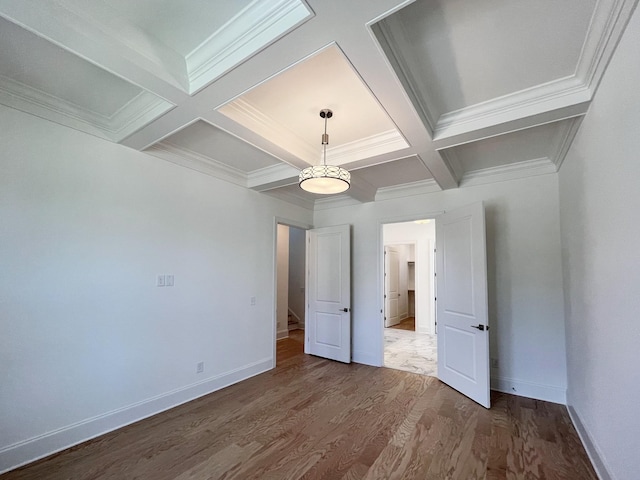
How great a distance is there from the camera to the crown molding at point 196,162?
126 inches

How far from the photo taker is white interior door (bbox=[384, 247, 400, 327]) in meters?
8.17

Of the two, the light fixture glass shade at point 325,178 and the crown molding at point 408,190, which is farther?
the crown molding at point 408,190

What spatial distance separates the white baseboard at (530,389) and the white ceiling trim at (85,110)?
15.2 feet

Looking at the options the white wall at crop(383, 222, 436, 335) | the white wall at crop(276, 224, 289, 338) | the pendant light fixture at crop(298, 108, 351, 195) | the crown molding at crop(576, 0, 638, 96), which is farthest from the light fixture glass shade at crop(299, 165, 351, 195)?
the white wall at crop(383, 222, 436, 335)

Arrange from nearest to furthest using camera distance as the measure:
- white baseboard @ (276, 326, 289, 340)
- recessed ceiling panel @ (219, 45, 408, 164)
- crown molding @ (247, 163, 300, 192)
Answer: recessed ceiling panel @ (219, 45, 408, 164) < crown molding @ (247, 163, 300, 192) < white baseboard @ (276, 326, 289, 340)

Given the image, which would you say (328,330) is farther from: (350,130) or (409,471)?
(350,130)

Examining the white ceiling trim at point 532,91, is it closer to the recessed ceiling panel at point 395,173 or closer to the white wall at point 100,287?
the recessed ceiling panel at point 395,173

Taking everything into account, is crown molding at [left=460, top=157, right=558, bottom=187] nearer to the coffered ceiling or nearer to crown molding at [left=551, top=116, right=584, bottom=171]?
crown molding at [left=551, top=116, right=584, bottom=171]

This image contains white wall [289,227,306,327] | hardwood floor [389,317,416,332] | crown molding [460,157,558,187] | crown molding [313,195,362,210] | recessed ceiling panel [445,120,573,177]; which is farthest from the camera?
hardwood floor [389,317,416,332]

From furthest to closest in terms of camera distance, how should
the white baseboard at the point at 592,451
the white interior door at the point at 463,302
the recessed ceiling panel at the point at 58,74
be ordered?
the white interior door at the point at 463,302 < the white baseboard at the point at 592,451 < the recessed ceiling panel at the point at 58,74

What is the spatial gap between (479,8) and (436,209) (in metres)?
3.00

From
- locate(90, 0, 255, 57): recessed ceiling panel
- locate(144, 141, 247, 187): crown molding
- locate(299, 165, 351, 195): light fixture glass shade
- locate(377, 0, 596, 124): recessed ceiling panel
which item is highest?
locate(90, 0, 255, 57): recessed ceiling panel

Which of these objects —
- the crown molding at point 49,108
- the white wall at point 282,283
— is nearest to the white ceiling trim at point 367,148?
the crown molding at point 49,108

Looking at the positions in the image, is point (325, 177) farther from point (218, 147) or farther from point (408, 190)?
point (408, 190)
